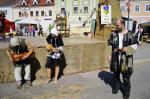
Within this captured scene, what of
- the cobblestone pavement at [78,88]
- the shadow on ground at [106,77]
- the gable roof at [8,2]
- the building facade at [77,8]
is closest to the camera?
the cobblestone pavement at [78,88]

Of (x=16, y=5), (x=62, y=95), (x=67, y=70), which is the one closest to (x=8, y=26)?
(x=67, y=70)

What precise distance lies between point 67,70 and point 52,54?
5.35 ft

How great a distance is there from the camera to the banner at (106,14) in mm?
13695

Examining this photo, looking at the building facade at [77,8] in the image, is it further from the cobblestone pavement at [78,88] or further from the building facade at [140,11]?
the cobblestone pavement at [78,88]

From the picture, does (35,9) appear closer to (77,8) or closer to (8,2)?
(8,2)

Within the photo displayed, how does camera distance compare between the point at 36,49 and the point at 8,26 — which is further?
the point at 8,26

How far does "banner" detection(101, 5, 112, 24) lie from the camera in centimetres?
1370

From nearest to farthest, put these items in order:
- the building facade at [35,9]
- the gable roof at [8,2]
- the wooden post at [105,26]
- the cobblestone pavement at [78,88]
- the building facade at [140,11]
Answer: the cobblestone pavement at [78,88], the wooden post at [105,26], the building facade at [140,11], the building facade at [35,9], the gable roof at [8,2]

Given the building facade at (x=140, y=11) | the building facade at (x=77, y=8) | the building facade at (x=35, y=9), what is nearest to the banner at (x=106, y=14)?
the building facade at (x=140, y=11)

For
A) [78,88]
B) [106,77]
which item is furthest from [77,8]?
[78,88]

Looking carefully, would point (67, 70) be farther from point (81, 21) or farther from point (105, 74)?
point (81, 21)

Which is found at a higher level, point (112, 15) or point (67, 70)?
point (112, 15)

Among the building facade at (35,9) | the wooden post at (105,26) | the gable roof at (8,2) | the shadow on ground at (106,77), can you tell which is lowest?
the shadow on ground at (106,77)

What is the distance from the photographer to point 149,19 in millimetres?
67875
